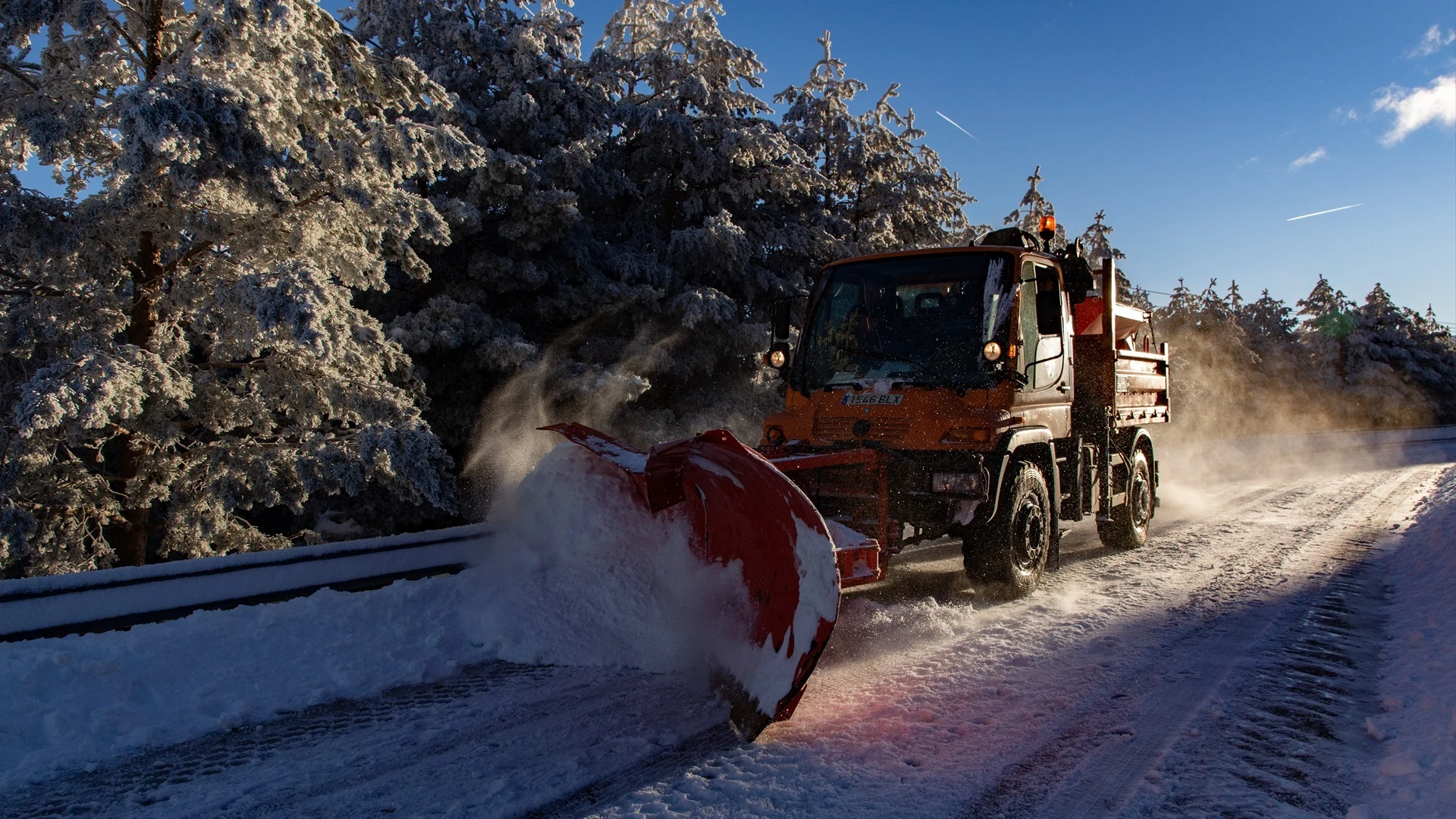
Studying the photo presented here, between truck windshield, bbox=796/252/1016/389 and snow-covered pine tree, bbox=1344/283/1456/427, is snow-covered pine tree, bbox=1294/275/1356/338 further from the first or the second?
truck windshield, bbox=796/252/1016/389

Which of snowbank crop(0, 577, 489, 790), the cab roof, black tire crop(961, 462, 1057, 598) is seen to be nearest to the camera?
snowbank crop(0, 577, 489, 790)

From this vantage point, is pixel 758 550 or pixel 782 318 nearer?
pixel 758 550

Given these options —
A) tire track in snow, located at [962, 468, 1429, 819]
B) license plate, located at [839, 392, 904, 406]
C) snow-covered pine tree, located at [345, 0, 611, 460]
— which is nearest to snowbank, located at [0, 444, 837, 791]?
tire track in snow, located at [962, 468, 1429, 819]

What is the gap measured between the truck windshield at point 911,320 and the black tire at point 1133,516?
323cm

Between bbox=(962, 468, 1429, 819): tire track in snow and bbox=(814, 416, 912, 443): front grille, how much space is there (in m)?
2.12

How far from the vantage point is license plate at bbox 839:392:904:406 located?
6125mm

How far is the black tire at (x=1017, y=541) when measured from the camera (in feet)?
19.6

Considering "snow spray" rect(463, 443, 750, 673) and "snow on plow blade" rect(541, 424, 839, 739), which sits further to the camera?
"snow spray" rect(463, 443, 750, 673)

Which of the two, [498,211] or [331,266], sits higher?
[498,211]

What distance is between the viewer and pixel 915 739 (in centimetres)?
363

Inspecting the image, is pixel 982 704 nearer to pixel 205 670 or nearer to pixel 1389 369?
pixel 205 670

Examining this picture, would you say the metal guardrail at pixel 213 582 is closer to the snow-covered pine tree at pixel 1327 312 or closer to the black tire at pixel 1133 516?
the black tire at pixel 1133 516

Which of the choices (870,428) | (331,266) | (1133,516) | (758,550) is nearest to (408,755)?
(758,550)

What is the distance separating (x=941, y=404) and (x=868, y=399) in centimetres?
52
